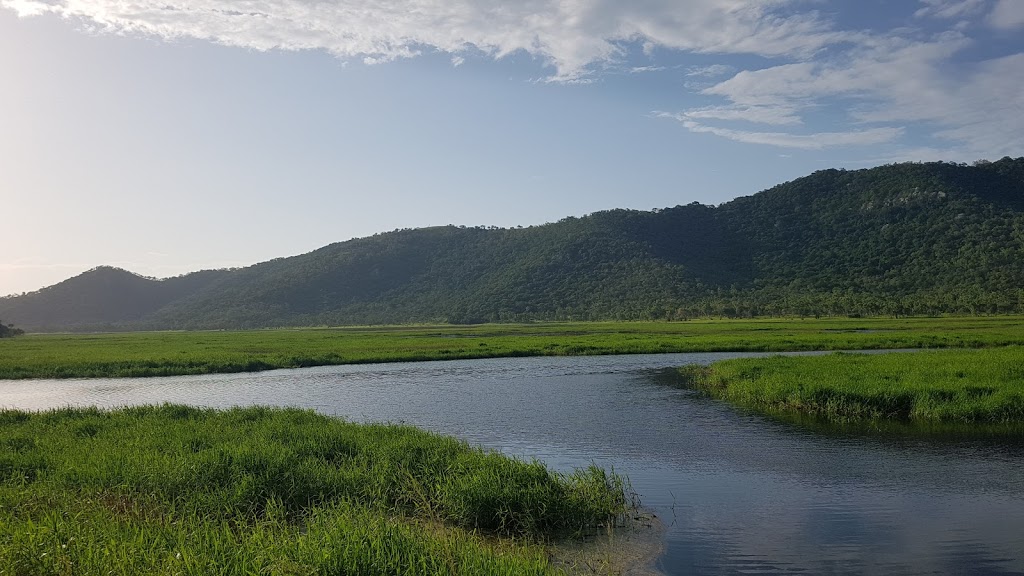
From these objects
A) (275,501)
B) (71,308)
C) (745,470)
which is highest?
(71,308)

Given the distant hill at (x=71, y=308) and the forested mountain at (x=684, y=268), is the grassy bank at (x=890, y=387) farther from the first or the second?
the distant hill at (x=71, y=308)

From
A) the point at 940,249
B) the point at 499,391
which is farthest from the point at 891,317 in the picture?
the point at 499,391

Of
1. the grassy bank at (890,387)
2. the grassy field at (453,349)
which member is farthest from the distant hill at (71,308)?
the grassy bank at (890,387)

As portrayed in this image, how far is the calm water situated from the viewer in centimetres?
1127

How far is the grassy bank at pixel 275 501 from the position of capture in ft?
28.3

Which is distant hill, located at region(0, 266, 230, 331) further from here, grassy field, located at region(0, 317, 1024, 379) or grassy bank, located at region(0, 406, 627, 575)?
grassy bank, located at region(0, 406, 627, 575)

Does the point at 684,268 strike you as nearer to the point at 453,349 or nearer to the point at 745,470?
the point at 453,349

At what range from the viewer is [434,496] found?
13.4m

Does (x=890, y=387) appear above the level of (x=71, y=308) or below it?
below

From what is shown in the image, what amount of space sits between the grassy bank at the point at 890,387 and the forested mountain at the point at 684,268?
6497 centimetres

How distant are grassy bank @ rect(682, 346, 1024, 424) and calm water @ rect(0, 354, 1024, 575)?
7.77 feet

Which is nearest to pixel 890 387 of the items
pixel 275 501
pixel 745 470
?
pixel 745 470

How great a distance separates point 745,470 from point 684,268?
123100 millimetres

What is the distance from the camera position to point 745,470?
660 inches
